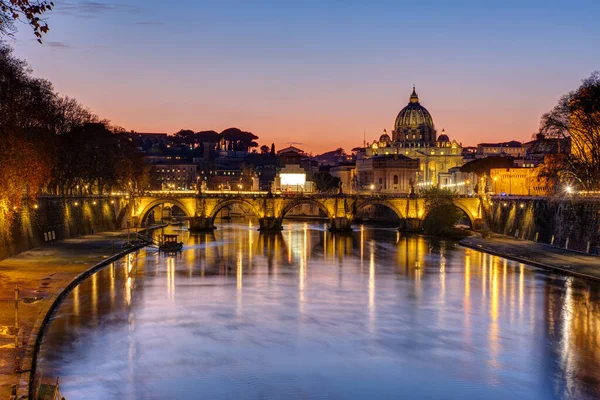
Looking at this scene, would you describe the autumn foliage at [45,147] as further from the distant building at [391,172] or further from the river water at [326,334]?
the distant building at [391,172]

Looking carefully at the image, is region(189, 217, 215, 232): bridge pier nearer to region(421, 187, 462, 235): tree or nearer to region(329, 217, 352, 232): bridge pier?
region(329, 217, 352, 232): bridge pier

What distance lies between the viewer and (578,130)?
6500 centimetres

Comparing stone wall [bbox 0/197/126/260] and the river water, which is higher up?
stone wall [bbox 0/197/126/260]

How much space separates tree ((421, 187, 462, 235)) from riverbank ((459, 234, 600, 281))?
10.9 meters

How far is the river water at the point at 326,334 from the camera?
26.2 meters

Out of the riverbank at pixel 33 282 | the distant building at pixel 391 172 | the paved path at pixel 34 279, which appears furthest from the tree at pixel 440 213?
the distant building at pixel 391 172

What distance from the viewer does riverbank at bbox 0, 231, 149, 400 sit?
24.3m

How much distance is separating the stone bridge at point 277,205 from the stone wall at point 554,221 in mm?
12471

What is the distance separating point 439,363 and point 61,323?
52.5ft

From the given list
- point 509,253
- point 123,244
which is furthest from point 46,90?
point 509,253

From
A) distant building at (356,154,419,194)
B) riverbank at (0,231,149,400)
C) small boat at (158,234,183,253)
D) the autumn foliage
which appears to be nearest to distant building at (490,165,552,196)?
the autumn foliage

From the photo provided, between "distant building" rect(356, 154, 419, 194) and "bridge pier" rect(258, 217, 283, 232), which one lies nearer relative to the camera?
"bridge pier" rect(258, 217, 283, 232)

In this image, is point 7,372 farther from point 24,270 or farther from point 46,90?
point 46,90

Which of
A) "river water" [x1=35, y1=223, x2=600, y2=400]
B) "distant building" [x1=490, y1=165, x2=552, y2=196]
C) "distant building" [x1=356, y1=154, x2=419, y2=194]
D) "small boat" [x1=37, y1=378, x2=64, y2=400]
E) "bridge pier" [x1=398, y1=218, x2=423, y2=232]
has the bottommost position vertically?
"river water" [x1=35, y1=223, x2=600, y2=400]
